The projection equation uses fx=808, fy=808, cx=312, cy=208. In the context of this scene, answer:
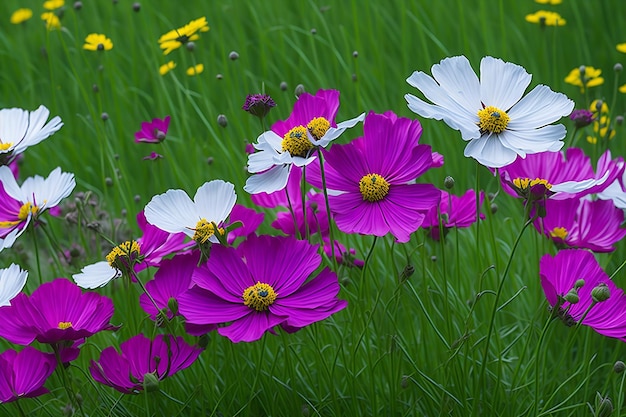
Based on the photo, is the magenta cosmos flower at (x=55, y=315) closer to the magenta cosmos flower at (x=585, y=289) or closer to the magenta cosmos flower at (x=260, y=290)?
the magenta cosmos flower at (x=260, y=290)

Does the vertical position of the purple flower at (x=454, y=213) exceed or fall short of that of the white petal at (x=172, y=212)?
it falls short

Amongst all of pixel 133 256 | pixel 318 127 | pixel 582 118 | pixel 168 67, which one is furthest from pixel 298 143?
pixel 168 67

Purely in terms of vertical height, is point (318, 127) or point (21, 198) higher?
point (318, 127)

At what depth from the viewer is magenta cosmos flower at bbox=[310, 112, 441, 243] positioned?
972mm

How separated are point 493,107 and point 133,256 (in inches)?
19.4

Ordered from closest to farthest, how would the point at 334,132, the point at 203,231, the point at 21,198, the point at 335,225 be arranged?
1. the point at 334,132
2. the point at 203,231
3. the point at 21,198
4. the point at 335,225

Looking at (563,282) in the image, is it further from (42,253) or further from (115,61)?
(115,61)

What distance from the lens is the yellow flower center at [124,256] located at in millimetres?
989

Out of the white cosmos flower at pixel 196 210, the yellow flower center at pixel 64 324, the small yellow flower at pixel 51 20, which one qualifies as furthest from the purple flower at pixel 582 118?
the small yellow flower at pixel 51 20

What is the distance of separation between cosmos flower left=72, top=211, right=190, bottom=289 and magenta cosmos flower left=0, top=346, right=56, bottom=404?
0.11m

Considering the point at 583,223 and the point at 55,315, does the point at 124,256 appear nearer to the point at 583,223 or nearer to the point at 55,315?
the point at 55,315

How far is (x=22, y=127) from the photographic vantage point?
4.05 feet

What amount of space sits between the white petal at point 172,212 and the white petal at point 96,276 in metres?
0.09

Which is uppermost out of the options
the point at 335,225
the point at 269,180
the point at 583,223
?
the point at 269,180
